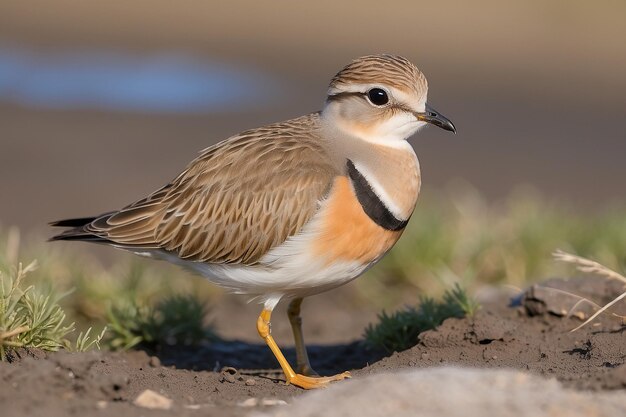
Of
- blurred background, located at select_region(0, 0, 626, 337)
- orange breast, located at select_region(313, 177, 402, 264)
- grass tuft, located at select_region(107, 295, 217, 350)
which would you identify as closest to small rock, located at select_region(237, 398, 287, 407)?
orange breast, located at select_region(313, 177, 402, 264)

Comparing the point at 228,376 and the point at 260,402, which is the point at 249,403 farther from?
the point at 228,376

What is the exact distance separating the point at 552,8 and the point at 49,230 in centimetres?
1662

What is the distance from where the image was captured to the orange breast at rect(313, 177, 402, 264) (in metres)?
6.66

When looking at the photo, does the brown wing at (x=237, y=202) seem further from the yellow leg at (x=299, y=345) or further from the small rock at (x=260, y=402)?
the small rock at (x=260, y=402)

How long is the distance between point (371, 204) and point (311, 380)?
1215 millimetres

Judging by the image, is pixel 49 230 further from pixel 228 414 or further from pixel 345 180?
pixel 228 414

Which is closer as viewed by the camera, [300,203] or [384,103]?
[300,203]

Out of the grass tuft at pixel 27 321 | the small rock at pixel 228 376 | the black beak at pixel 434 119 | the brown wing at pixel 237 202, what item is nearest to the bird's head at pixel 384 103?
the black beak at pixel 434 119

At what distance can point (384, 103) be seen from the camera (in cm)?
721

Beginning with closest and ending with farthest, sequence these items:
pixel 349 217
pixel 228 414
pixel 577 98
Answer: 1. pixel 228 414
2. pixel 349 217
3. pixel 577 98

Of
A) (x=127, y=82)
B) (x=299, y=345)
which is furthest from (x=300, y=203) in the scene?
(x=127, y=82)

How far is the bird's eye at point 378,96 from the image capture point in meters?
7.17

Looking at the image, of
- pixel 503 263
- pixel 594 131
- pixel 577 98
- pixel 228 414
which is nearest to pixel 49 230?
pixel 503 263

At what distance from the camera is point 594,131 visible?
62.1 feet
